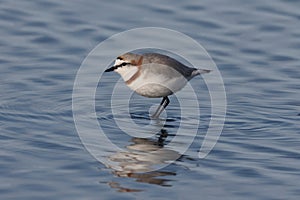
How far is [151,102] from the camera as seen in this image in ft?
49.6

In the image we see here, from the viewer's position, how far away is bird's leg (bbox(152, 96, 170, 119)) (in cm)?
1421

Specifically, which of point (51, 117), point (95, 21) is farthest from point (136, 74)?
point (95, 21)

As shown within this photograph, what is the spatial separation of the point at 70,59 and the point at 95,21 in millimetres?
2273

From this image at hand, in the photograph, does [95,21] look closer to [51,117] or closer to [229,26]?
[229,26]

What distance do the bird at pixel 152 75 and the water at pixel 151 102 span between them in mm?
435

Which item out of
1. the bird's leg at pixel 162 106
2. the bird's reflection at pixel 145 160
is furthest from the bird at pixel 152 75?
the bird's reflection at pixel 145 160

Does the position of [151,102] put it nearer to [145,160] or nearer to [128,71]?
[128,71]

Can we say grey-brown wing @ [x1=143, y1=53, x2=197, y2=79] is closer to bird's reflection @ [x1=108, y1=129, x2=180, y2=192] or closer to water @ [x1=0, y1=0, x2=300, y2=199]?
water @ [x1=0, y1=0, x2=300, y2=199]

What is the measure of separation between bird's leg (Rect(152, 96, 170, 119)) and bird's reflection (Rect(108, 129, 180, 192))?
805 millimetres

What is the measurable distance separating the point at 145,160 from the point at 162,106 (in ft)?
8.22

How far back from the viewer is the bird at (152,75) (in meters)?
14.0

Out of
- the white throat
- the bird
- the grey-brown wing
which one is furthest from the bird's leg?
the white throat

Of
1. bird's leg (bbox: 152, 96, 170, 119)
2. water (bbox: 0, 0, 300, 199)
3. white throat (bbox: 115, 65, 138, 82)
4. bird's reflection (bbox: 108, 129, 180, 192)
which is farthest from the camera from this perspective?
bird's leg (bbox: 152, 96, 170, 119)

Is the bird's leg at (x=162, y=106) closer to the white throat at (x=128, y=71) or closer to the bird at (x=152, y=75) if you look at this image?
the bird at (x=152, y=75)
